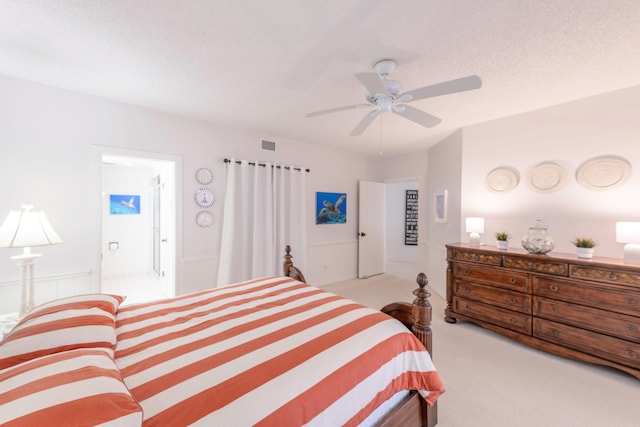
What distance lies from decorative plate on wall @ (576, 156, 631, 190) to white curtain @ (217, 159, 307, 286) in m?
3.43

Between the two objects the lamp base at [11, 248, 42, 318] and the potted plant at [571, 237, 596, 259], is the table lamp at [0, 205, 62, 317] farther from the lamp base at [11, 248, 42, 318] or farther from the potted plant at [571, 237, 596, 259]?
the potted plant at [571, 237, 596, 259]

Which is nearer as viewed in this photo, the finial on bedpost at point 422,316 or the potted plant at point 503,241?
the finial on bedpost at point 422,316

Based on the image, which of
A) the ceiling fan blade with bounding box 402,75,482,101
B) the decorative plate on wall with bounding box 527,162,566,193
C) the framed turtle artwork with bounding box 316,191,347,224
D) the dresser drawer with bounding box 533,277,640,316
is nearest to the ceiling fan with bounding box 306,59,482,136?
the ceiling fan blade with bounding box 402,75,482,101

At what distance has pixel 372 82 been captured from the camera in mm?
1791

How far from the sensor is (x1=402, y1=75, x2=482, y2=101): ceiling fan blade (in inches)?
64.6

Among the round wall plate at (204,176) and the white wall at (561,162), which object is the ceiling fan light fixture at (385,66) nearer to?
the white wall at (561,162)

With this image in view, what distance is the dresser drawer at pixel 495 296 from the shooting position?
273cm

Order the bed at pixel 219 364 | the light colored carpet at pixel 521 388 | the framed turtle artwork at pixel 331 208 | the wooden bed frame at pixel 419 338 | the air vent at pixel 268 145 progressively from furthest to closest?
the framed turtle artwork at pixel 331 208 → the air vent at pixel 268 145 → the light colored carpet at pixel 521 388 → the wooden bed frame at pixel 419 338 → the bed at pixel 219 364

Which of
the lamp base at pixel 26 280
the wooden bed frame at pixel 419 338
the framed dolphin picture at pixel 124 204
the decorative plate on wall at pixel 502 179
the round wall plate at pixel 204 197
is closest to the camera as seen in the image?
the wooden bed frame at pixel 419 338

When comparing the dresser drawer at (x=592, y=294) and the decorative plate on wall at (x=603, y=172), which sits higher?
the decorative plate on wall at (x=603, y=172)

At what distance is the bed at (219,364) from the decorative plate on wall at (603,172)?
2.52 m

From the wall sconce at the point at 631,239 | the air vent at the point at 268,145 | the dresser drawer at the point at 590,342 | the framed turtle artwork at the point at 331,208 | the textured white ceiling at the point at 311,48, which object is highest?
the textured white ceiling at the point at 311,48

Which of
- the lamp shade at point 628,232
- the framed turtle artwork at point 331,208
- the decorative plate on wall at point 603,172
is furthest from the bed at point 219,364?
the framed turtle artwork at point 331,208

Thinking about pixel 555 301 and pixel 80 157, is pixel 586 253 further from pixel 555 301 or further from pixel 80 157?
pixel 80 157
